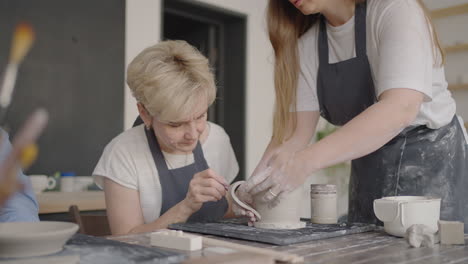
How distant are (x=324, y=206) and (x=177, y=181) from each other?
0.60m

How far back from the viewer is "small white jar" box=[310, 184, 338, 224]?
1393 millimetres

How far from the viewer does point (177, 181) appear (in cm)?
176

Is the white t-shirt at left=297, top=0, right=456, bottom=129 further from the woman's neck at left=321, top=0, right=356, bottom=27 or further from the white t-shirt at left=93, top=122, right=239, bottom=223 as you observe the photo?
the white t-shirt at left=93, top=122, right=239, bottom=223

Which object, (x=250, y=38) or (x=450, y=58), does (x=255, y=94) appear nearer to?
(x=250, y=38)

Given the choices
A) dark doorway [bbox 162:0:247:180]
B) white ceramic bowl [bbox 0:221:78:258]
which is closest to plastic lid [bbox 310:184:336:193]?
white ceramic bowl [bbox 0:221:78:258]

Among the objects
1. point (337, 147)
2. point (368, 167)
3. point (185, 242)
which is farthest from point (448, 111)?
point (185, 242)

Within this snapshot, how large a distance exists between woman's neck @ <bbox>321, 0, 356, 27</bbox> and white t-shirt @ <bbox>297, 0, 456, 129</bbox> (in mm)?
32

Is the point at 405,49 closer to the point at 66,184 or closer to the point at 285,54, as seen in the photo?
the point at 285,54

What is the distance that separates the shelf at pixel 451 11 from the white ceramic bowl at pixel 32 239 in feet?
15.1

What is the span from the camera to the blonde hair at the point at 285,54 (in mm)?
1719

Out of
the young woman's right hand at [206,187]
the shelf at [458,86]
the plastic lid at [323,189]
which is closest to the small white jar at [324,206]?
the plastic lid at [323,189]

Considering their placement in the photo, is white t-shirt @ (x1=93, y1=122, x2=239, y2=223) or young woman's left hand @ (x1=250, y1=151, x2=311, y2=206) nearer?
young woman's left hand @ (x1=250, y1=151, x2=311, y2=206)

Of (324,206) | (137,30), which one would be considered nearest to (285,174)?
(324,206)

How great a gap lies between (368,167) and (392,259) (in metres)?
0.74
